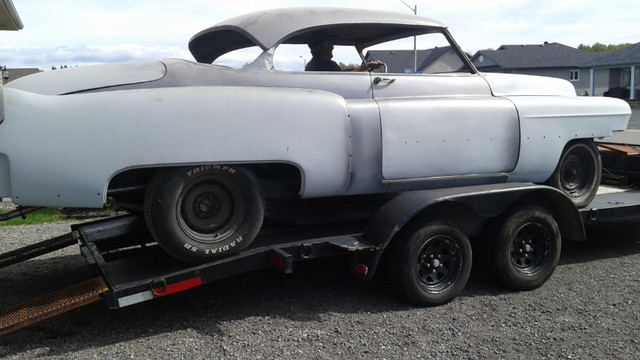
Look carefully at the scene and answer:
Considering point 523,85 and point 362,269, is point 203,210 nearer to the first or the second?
point 362,269

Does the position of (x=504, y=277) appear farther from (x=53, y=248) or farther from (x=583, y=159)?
(x=53, y=248)

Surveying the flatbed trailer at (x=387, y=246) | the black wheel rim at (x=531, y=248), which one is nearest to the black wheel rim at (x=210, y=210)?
the flatbed trailer at (x=387, y=246)

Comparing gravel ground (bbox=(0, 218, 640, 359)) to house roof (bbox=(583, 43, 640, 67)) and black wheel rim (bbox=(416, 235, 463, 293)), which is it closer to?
black wheel rim (bbox=(416, 235, 463, 293))

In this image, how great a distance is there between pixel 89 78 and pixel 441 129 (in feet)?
8.42

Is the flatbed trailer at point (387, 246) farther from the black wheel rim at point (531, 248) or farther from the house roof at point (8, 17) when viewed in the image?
the house roof at point (8, 17)

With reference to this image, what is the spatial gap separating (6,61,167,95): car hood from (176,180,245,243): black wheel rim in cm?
83

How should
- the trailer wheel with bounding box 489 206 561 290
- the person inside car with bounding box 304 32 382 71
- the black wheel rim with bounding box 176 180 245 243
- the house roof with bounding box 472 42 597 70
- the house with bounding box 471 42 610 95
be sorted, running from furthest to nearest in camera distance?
1. the house roof with bounding box 472 42 597 70
2. the house with bounding box 471 42 610 95
3. the person inside car with bounding box 304 32 382 71
4. the trailer wheel with bounding box 489 206 561 290
5. the black wheel rim with bounding box 176 180 245 243

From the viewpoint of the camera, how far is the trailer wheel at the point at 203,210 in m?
3.74

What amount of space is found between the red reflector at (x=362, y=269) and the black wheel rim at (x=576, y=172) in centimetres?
233

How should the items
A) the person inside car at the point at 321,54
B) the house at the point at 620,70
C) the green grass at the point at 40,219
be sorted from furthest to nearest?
the house at the point at 620,70
the green grass at the point at 40,219
the person inside car at the point at 321,54

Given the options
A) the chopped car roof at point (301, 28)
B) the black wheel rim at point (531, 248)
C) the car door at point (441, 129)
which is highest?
the chopped car roof at point (301, 28)

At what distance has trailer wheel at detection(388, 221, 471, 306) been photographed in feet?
14.0

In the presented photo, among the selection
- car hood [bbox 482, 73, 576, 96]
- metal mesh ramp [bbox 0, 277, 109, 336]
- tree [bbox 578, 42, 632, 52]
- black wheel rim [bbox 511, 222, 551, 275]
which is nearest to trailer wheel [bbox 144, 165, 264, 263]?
metal mesh ramp [bbox 0, 277, 109, 336]

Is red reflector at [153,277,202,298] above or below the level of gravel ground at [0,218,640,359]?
above
